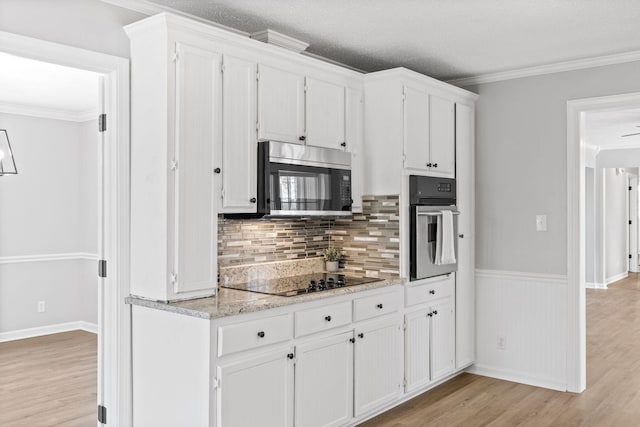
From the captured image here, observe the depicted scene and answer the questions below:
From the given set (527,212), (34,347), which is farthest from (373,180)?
(34,347)

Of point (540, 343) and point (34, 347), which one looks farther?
point (34, 347)

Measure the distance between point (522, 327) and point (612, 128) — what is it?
4706 mm

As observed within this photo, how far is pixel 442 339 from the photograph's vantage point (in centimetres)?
437

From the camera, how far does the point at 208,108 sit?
2.96 metres

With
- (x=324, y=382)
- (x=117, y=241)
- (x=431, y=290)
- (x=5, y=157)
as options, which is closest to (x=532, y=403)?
(x=431, y=290)

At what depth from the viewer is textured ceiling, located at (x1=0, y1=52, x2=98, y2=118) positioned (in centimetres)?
452

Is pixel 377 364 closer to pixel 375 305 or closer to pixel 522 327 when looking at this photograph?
pixel 375 305

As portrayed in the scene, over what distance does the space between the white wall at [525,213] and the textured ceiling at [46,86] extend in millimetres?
3339

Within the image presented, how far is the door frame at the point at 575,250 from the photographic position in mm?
4348

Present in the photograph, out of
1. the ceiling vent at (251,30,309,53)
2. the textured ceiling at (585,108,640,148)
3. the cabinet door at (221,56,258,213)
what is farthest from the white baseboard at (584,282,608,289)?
the cabinet door at (221,56,258,213)

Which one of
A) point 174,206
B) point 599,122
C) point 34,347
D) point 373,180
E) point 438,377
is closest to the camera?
point 174,206

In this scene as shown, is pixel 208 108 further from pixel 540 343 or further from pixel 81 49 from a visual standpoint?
pixel 540 343

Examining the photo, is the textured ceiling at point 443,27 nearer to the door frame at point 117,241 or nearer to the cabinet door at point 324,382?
the door frame at point 117,241

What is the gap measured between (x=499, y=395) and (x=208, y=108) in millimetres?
2992
